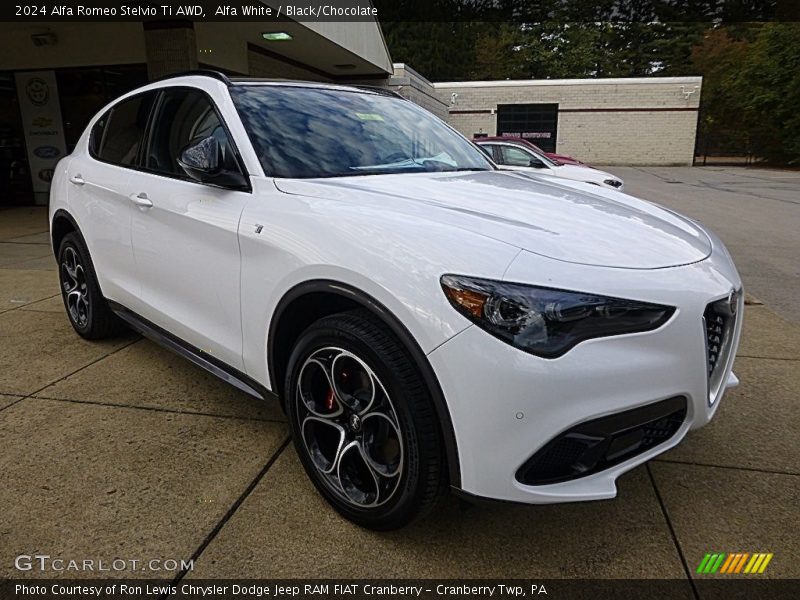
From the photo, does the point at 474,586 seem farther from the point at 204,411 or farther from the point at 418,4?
the point at 418,4

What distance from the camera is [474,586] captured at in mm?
2104

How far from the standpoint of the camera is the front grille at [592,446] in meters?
1.86

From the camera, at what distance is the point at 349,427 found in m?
2.33

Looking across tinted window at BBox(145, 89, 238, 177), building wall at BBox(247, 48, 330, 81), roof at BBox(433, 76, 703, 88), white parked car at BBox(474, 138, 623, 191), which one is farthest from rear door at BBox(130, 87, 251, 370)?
roof at BBox(433, 76, 703, 88)

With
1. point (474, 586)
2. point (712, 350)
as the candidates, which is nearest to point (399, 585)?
point (474, 586)

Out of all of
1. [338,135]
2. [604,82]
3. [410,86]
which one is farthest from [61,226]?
[604,82]

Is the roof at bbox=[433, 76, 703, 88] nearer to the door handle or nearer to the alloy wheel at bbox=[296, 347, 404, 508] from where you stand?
the door handle

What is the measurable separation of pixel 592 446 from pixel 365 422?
2.66 ft

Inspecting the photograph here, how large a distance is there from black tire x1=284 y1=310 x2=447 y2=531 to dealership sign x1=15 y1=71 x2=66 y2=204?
12555mm

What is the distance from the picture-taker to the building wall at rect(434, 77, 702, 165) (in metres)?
33.2

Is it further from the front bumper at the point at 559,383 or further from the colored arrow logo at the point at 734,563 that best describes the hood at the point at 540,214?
the colored arrow logo at the point at 734,563

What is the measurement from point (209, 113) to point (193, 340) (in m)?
1.14

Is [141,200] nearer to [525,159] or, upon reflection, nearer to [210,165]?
[210,165]

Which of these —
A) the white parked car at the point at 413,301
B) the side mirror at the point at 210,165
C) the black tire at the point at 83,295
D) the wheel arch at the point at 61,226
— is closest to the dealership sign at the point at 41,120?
the wheel arch at the point at 61,226
